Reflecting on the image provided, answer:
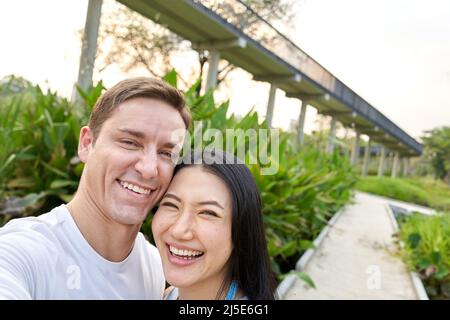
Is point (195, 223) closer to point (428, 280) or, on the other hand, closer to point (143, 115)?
point (143, 115)

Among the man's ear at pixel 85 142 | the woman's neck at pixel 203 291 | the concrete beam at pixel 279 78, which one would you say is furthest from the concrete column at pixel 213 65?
the woman's neck at pixel 203 291

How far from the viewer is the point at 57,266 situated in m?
0.81

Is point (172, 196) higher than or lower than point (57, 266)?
higher

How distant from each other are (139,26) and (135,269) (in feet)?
22.2

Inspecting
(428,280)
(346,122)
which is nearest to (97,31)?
(428,280)

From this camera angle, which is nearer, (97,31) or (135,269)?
(135,269)

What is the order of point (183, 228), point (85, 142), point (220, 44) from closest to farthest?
point (183, 228)
point (85, 142)
point (220, 44)

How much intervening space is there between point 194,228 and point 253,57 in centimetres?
915

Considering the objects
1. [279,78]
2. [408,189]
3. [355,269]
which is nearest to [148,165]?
[355,269]

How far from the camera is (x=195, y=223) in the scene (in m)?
0.78

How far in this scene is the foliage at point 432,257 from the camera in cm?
318

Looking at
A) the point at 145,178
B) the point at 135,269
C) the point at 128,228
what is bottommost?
the point at 135,269

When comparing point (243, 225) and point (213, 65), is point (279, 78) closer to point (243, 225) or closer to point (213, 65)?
point (213, 65)

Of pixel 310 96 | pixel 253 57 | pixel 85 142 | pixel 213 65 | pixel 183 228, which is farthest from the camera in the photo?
pixel 310 96
